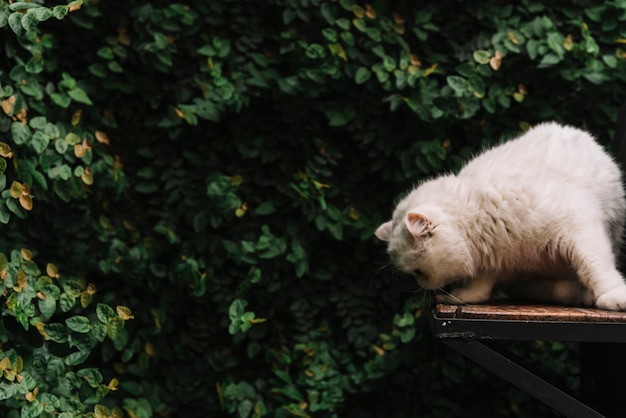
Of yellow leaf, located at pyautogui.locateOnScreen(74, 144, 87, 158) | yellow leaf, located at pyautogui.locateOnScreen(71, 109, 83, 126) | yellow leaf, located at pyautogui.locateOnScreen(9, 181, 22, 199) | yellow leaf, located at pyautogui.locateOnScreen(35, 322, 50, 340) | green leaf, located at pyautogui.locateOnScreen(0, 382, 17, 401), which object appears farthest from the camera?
yellow leaf, located at pyautogui.locateOnScreen(71, 109, 83, 126)

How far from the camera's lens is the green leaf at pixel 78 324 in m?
2.47

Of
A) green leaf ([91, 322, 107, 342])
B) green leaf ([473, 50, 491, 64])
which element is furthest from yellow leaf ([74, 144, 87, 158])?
green leaf ([473, 50, 491, 64])

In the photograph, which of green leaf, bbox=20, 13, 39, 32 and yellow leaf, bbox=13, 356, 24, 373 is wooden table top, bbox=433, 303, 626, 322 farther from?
green leaf, bbox=20, 13, 39, 32

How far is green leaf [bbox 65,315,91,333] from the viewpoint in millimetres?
2467

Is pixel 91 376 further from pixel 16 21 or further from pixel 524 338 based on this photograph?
pixel 524 338

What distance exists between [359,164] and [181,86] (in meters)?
0.90

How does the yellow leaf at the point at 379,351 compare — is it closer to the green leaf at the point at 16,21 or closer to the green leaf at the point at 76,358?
the green leaf at the point at 76,358

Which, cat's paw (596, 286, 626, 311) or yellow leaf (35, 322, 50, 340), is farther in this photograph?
yellow leaf (35, 322, 50, 340)

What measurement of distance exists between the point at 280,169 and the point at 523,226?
53.5 inches

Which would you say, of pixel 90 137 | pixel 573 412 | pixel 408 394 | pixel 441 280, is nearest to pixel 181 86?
pixel 90 137

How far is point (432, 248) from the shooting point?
2.45 meters

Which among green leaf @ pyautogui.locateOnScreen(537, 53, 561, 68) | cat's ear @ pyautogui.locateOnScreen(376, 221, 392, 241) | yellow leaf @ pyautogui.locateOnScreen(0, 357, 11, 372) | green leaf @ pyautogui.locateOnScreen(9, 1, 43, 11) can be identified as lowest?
yellow leaf @ pyautogui.locateOnScreen(0, 357, 11, 372)

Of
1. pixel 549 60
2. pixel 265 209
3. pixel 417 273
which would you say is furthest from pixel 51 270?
pixel 549 60

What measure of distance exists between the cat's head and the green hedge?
2.67 feet
